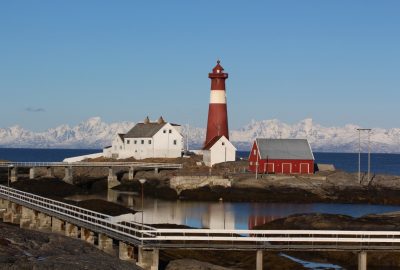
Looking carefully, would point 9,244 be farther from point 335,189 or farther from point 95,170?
point 95,170

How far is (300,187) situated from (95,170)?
30.9 meters

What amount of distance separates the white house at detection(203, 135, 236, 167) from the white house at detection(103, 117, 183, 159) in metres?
11.3

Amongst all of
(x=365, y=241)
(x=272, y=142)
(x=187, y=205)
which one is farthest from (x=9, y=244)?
(x=272, y=142)

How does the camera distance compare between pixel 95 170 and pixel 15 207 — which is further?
pixel 95 170

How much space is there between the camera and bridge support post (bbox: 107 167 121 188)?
99.1 m

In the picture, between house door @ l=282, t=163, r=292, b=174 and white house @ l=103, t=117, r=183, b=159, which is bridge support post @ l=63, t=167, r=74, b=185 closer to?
white house @ l=103, t=117, r=183, b=159

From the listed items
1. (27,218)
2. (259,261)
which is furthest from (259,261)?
(27,218)

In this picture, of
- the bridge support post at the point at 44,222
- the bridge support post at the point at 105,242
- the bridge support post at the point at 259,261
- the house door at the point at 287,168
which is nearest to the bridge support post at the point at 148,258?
the bridge support post at the point at 105,242

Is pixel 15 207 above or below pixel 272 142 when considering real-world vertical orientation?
below

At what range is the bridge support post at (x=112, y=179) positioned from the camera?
9906cm

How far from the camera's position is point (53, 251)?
32531 mm

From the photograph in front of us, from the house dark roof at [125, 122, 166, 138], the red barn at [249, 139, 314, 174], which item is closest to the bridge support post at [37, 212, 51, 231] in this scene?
the red barn at [249, 139, 314, 174]

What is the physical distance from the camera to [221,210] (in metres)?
74.8

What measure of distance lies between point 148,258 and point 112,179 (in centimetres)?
6207
